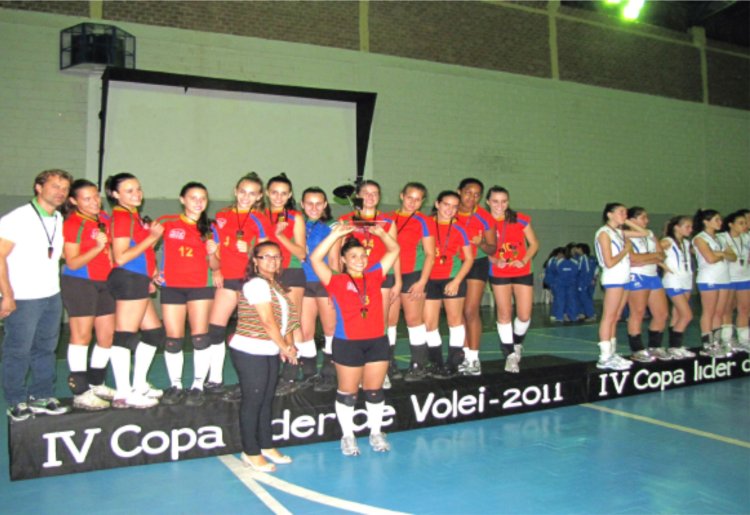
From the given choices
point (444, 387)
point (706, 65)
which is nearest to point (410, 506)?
point (444, 387)

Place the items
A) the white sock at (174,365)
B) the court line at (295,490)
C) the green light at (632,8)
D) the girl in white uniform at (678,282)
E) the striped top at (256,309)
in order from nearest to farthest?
the court line at (295,490) → the striped top at (256,309) → the white sock at (174,365) → the girl in white uniform at (678,282) → the green light at (632,8)

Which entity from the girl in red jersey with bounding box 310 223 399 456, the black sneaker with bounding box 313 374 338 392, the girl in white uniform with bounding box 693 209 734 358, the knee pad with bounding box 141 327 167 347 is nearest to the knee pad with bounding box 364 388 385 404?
the girl in red jersey with bounding box 310 223 399 456

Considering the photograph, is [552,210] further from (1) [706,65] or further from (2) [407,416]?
(2) [407,416]

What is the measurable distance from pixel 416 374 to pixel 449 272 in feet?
3.14

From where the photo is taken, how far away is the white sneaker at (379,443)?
14.5 feet

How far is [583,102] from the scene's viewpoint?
53.3 feet

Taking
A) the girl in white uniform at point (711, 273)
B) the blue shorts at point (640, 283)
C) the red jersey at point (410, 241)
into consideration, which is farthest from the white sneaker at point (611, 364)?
the red jersey at point (410, 241)

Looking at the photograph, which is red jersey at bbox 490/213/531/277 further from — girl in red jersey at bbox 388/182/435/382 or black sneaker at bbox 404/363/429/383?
black sneaker at bbox 404/363/429/383

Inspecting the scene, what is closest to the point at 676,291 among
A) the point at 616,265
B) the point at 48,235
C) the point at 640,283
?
the point at 640,283

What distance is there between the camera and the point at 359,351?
167 inches

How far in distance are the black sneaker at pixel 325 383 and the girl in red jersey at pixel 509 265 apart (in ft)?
5.54

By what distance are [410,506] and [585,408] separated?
9.18ft

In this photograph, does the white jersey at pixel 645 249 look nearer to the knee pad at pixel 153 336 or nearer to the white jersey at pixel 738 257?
the white jersey at pixel 738 257

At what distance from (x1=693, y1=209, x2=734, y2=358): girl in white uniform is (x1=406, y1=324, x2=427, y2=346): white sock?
3.69 meters
